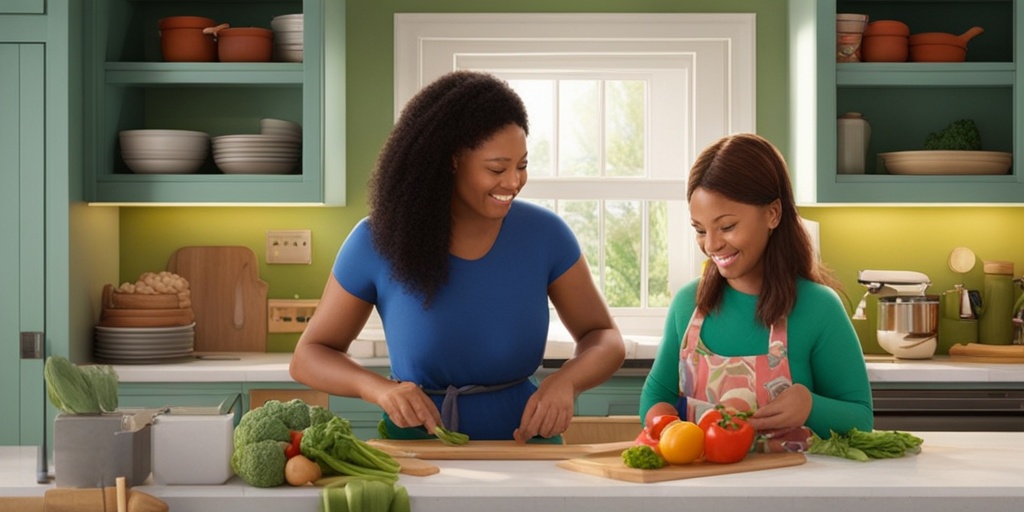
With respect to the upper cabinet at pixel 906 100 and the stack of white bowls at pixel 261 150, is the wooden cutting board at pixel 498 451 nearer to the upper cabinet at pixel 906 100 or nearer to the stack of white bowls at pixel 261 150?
the stack of white bowls at pixel 261 150

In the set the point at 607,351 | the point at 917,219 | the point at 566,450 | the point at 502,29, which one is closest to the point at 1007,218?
the point at 917,219

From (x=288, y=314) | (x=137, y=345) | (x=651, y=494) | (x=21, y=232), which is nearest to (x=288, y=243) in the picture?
(x=288, y=314)

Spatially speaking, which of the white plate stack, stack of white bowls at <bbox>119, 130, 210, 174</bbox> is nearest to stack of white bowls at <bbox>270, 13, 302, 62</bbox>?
stack of white bowls at <bbox>119, 130, 210, 174</bbox>

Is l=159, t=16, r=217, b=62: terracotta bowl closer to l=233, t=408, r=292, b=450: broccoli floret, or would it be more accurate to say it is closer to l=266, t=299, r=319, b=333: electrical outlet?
l=266, t=299, r=319, b=333: electrical outlet

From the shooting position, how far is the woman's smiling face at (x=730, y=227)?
7.57ft

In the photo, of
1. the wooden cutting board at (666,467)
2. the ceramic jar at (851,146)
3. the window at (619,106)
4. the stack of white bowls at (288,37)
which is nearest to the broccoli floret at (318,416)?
the wooden cutting board at (666,467)

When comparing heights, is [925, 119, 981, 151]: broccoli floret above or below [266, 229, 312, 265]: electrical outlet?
above

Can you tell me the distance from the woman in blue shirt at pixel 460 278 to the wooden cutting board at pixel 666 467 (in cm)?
19

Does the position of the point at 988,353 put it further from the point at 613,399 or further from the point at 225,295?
the point at 225,295

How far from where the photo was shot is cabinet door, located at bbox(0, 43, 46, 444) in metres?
3.71

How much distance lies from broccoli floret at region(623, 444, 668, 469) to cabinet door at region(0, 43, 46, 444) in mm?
2433

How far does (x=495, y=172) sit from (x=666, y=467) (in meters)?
0.65

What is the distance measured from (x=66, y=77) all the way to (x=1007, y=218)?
3.35 metres

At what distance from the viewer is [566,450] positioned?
2145 mm
